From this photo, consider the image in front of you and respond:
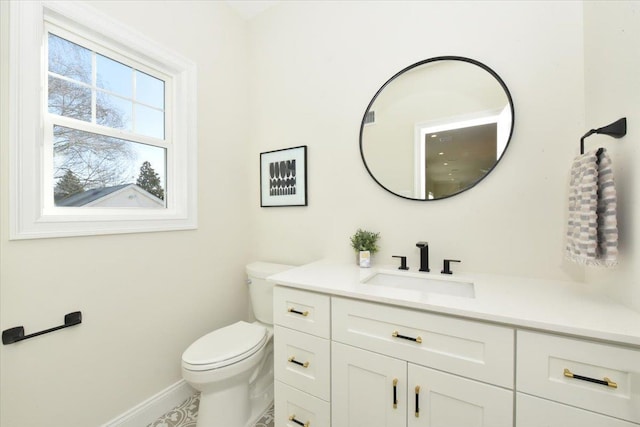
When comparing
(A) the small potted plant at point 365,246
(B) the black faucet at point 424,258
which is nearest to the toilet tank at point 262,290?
(A) the small potted plant at point 365,246

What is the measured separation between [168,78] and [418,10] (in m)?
1.63

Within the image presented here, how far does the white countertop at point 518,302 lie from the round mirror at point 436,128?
0.54 meters

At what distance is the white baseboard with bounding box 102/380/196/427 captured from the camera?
1.43m

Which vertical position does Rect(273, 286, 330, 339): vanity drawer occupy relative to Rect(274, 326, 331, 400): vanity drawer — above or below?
above

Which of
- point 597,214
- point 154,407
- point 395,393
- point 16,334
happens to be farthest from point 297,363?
point 597,214

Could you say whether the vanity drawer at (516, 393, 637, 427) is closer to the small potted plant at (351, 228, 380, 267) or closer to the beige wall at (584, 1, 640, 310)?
the beige wall at (584, 1, 640, 310)

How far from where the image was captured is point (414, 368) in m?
0.99

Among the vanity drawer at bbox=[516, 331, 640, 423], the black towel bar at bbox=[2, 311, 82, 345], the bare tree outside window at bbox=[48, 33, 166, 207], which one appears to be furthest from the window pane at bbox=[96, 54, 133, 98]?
the vanity drawer at bbox=[516, 331, 640, 423]

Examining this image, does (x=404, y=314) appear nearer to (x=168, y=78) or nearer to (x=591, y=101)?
(x=591, y=101)

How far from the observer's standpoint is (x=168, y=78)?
5.75 ft

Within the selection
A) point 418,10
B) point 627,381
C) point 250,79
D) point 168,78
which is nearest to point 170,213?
point 168,78

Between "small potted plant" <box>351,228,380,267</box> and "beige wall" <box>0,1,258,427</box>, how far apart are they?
1.00 m

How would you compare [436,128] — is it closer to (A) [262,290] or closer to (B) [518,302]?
(B) [518,302]

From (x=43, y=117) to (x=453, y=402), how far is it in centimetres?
212
